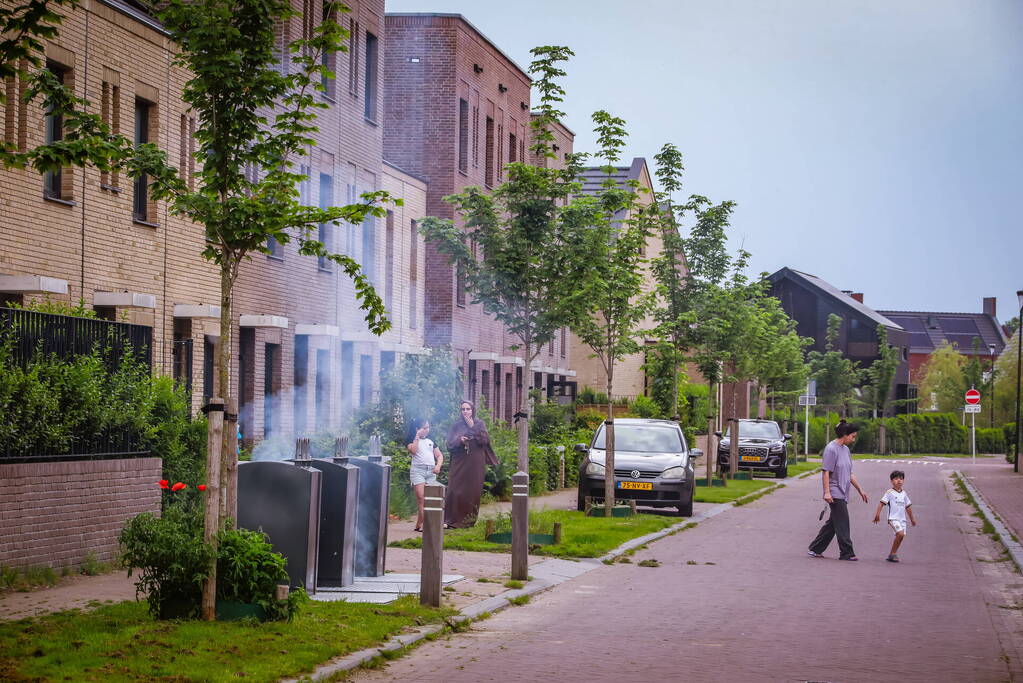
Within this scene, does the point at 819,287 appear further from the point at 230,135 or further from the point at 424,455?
the point at 230,135

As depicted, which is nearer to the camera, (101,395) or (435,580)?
(435,580)

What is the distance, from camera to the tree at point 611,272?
21.4 m

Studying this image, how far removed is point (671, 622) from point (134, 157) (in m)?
5.69

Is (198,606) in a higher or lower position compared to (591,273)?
lower

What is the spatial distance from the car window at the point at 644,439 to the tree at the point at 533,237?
4534mm

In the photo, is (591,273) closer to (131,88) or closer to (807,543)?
(807,543)

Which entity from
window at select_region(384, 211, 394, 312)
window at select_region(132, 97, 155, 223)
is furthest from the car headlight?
window at select_region(384, 211, 394, 312)

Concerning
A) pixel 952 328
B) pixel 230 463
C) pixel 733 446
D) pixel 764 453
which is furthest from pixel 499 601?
pixel 952 328

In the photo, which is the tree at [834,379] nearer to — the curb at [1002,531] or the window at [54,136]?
the curb at [1002,531]

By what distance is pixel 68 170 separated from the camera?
20625 millimetres

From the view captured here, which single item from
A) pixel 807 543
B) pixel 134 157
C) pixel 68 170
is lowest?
pixel 807 543

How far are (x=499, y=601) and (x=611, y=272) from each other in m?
9.86

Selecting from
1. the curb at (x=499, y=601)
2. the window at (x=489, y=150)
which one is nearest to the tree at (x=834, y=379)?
the window at (x=489, y=150)

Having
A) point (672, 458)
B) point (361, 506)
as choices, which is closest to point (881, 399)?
point (672, 458)
